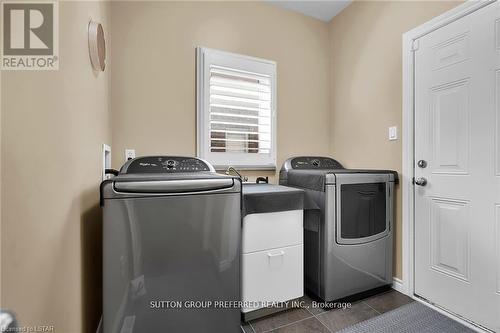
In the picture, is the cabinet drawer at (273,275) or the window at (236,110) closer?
the cabinet drawer at (273,275)

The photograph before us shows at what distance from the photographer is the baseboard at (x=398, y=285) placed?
6.11ft

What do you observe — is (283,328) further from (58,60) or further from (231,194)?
(58,60)

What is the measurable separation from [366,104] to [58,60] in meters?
2.22

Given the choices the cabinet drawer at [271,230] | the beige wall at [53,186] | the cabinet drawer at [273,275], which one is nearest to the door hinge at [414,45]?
the cabinet drawer at [271,230]

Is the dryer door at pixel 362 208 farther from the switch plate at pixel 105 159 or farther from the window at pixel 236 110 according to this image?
the switch plate at pixel 105 159

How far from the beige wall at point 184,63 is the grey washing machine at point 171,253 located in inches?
34.2

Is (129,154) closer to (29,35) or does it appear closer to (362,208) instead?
(29,35)

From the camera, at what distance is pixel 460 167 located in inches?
59.9

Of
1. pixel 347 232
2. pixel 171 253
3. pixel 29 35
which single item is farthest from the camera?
pixel 347 232

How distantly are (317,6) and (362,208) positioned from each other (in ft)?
6.66

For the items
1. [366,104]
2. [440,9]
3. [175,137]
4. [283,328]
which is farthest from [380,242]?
[175,137]

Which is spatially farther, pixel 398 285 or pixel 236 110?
pixel 236 110

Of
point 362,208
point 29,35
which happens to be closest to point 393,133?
point 362,208

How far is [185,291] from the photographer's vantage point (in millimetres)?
1152
